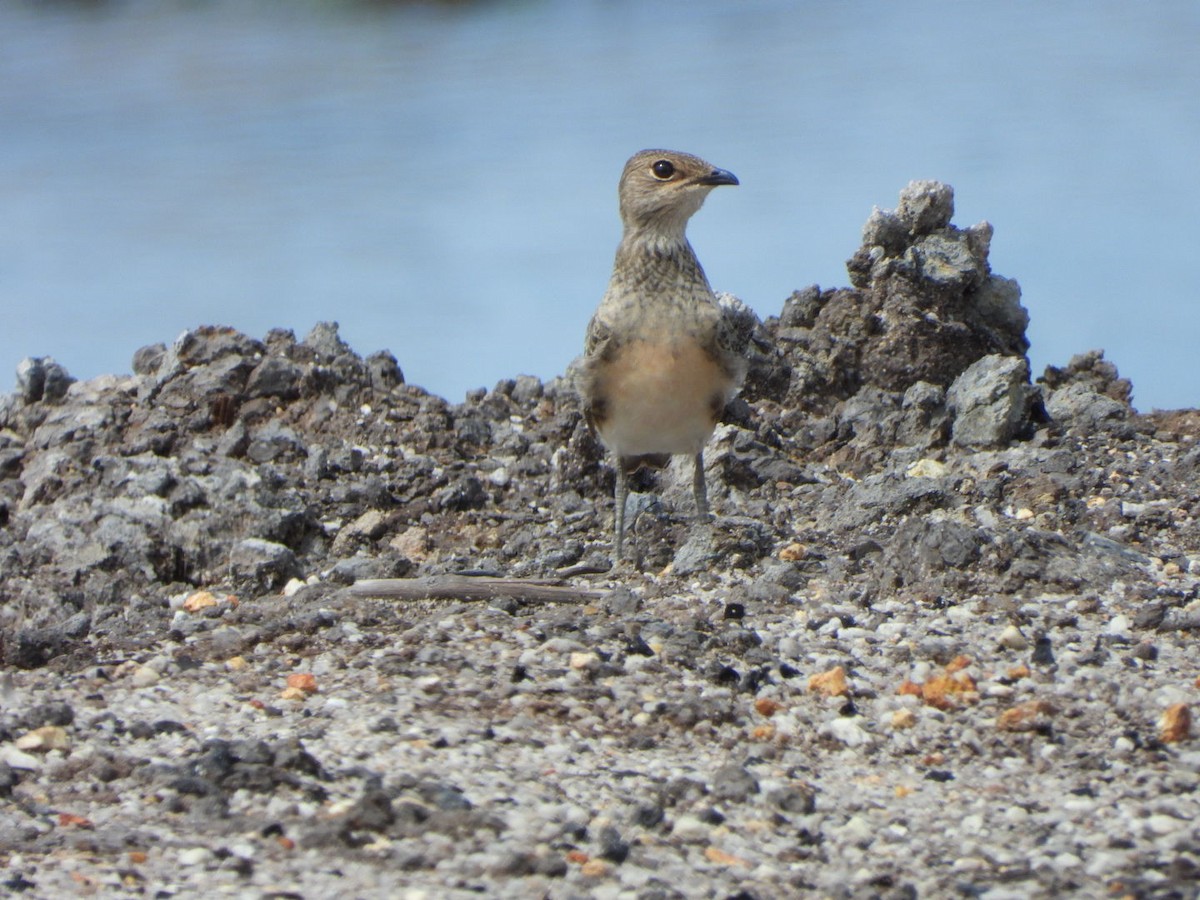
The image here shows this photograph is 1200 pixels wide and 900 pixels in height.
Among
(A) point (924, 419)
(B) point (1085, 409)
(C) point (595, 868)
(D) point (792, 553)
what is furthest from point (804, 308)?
(C) point (595, 868)

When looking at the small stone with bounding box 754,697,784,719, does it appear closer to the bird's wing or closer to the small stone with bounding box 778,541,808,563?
the small stone with bounding box 778,541,808,563

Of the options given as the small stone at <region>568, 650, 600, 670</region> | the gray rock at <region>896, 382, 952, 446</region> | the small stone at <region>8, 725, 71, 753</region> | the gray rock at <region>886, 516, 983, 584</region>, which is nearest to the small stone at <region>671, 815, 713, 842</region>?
the small stone at <region>568, 650, 600, 670</region>

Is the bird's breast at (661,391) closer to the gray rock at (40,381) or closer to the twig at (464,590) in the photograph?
the twig at (464,590)

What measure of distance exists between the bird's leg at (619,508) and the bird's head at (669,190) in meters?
1.02

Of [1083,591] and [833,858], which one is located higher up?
[1083,591]

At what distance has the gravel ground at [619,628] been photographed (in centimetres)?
381

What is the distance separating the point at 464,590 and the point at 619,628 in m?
0.70

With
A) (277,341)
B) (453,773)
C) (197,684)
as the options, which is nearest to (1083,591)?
(453,773)

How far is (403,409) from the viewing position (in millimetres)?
8234

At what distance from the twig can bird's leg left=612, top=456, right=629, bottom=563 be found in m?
0.62

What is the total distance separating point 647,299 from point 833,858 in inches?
128

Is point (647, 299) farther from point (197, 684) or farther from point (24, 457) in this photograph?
point (24, 457)

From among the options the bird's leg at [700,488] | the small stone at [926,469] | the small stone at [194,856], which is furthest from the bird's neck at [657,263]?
the small stone at [194,856]

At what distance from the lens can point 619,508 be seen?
22.4 feet
